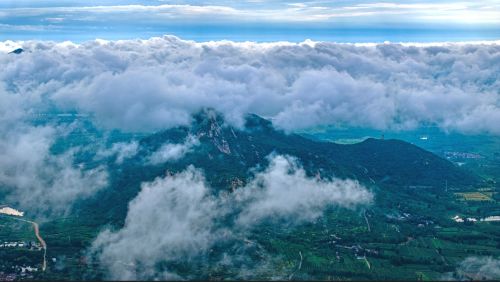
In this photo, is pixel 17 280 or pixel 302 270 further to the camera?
pixel 302 270

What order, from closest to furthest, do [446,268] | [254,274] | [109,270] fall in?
[109,270], [254,274], [446,268]

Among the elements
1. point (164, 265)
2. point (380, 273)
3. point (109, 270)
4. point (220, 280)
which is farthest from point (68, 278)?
point (380, 273)

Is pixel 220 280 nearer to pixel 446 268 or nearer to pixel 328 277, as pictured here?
pixel 328 277

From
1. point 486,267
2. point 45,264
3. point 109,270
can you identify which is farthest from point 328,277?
point 45,264

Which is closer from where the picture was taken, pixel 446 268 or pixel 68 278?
pixel 68 278

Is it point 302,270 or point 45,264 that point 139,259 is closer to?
point 45,264

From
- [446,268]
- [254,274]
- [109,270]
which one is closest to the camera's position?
[109,270]

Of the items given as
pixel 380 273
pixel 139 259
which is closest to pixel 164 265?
pixel 139 259
